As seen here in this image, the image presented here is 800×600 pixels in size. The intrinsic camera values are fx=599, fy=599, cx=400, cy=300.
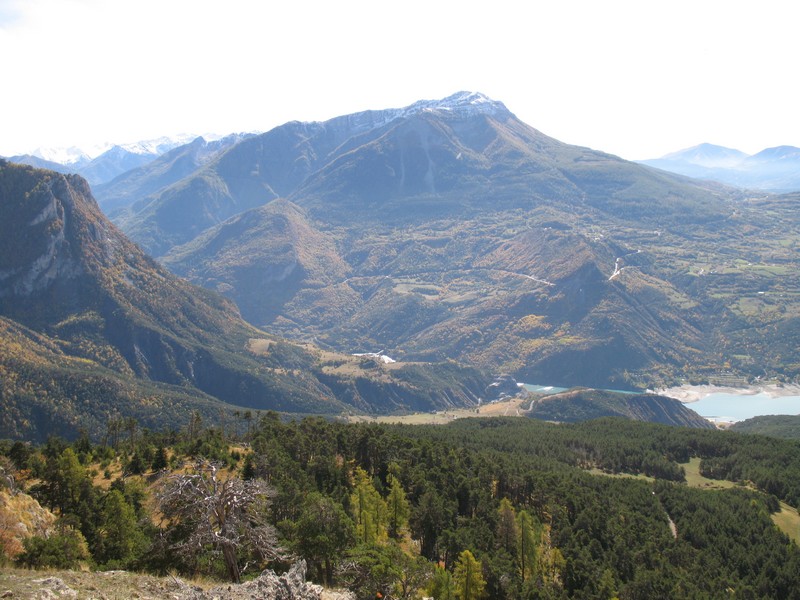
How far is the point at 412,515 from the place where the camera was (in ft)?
293

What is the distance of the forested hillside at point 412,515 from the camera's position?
4703 cm

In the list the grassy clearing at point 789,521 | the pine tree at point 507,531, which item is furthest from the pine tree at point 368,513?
the grassy clearing at point 789,521

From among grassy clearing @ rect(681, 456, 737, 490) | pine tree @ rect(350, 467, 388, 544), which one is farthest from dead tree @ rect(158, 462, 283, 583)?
grassy clearing @ rect(681, 456, 737, 490)

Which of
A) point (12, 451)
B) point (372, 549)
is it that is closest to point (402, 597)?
point (372, 549)

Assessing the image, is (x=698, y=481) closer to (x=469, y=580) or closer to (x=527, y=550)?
(x=527, y=550)

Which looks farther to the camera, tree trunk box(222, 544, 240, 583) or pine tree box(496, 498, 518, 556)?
pine tree box(496, 498, 518, 556)

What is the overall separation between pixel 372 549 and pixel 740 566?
7778cm

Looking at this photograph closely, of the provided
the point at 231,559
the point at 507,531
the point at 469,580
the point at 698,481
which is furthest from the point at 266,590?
the point at 698,481

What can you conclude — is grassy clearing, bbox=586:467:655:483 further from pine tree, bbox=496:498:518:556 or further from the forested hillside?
pine tree, bbox=496:498:518:556

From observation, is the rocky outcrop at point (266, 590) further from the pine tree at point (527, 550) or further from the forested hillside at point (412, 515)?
the pine tree at point (527, 550)

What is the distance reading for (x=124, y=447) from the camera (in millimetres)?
114062

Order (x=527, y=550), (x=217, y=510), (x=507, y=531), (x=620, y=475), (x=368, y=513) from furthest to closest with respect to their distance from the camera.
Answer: (x=620, y=475) → (x=507, y=531) → (x=527, y=550) → (x=368, y=513) → (x=217, y=510)

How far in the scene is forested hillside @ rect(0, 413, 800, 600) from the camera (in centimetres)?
4703

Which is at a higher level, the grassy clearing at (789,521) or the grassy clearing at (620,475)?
the grassy clearing at (789,521)
